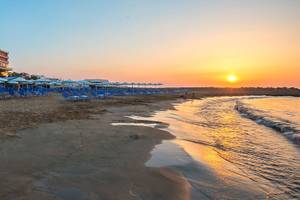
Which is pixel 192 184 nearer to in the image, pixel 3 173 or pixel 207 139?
pixel 3 173

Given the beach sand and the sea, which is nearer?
the beach sand

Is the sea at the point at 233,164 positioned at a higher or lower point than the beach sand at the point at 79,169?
lower

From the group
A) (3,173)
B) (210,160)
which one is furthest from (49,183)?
(210,160)

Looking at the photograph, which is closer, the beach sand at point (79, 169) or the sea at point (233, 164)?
the beach sand at point (79, 169)

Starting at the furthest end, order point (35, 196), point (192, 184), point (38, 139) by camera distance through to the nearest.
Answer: point (38, 139) → point (192, 184) → point (35, 196)

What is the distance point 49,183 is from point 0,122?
874cm

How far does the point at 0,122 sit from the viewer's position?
45.0ft

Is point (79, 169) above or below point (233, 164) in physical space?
above

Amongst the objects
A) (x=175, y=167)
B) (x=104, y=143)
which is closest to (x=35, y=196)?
(x=175, y=167)

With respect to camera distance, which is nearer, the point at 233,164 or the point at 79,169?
the point at 79,169

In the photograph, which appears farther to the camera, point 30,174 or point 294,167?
point 294,167

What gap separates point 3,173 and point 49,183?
1.13 metres

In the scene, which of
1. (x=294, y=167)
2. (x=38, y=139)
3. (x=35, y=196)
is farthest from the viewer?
(x=38, y=139)

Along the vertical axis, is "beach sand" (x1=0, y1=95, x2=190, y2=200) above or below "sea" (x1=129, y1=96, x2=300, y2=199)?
above
